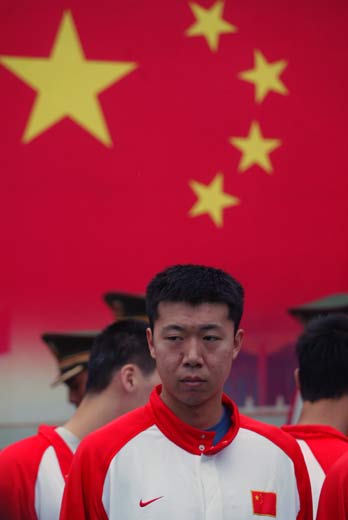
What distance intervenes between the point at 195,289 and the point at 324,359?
28.9 inches

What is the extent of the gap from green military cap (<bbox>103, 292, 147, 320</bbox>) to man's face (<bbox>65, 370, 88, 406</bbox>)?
0.26 meters

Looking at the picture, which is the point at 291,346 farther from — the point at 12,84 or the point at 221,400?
the point at 221,400

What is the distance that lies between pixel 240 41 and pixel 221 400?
2.15 m

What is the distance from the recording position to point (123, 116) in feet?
13.1

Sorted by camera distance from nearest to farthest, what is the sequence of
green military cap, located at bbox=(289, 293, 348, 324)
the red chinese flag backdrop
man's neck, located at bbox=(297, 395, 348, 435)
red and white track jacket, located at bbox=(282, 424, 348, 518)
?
red and white track jacket, located at bbox=(282, 424, 348, 518) → man's neck, located at bbox=(297, 395, 348, 435) → the red chinese flag backdrop → green military cap, located at bbox=(289, 293, 348, 324)

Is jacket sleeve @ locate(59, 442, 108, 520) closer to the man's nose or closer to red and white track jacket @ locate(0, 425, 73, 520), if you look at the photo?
the man's nose

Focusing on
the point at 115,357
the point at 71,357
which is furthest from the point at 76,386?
the point at 115,357

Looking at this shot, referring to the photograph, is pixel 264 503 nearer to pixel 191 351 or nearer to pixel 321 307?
pixel 191 351

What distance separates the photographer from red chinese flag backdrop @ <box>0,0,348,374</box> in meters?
3.83

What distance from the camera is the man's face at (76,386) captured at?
3686mm

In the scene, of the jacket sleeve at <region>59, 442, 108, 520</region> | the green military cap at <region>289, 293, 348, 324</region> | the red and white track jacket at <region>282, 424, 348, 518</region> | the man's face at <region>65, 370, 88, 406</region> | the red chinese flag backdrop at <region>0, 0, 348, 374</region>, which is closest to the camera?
the jacket sleeve at <region>59, 442, 108, 520</region>

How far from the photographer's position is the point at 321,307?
4.04 metres

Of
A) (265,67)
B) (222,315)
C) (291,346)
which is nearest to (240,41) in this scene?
(265,67)

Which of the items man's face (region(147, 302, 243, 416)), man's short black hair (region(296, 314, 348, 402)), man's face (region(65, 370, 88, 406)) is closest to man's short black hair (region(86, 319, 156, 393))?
man's short black hair (region(296, 314, 348, 402))
